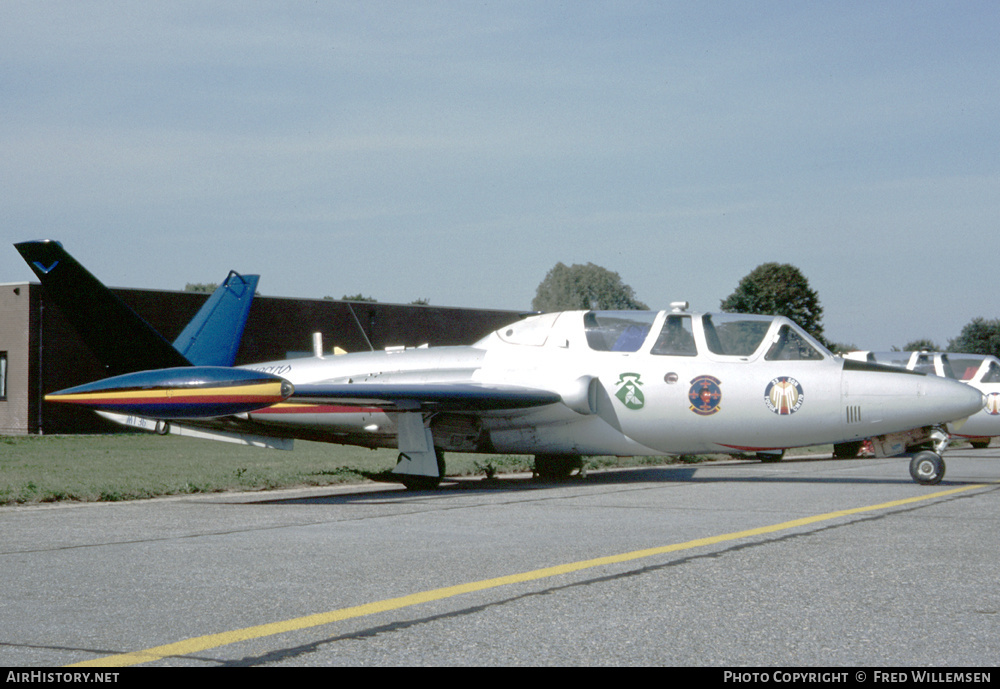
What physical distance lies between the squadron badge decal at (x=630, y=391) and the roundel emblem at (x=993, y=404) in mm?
12641

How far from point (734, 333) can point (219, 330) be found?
767 cm

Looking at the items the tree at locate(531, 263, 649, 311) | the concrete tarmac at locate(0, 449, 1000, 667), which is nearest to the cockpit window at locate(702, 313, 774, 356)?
the concrete tarmac at locate(0, 449, 1000, 667)

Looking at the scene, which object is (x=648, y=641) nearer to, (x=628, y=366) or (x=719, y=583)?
(x=719, y=583)

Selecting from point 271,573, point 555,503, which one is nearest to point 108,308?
point 555,503

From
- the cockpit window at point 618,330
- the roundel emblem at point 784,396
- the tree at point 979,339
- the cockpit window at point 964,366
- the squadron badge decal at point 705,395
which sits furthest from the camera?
the tree at point 979,339

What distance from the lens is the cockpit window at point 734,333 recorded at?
1370cm

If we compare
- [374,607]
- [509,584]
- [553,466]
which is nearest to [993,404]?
[553,466]

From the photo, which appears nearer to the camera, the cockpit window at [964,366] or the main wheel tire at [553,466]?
the main wheel tire at [553,466]

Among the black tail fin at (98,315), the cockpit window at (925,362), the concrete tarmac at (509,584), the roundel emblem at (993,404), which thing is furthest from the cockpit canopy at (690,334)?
the cockpit window at (925,362)

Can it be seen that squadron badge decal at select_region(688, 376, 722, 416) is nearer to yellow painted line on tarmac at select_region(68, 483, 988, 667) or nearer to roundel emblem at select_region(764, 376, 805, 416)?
roundel emblem at select_region(764, 376, 805, 416)

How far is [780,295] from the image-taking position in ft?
250

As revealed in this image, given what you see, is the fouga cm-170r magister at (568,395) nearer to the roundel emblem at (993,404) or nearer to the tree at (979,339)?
the roundel emblem at (993,404)

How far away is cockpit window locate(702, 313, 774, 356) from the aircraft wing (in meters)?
2.17

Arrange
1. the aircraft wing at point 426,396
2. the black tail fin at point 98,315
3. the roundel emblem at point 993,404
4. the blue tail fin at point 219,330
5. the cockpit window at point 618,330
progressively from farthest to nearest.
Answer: the roundel emblem at point 993,404 < the blue tail fin at point 219,330 < the cockpit window at point 618,330 < the black tail fin at point 98,315 < the aircraft wing at point 426,396
